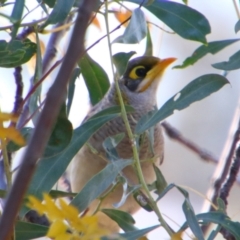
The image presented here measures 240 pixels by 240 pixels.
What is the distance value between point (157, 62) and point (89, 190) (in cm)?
113

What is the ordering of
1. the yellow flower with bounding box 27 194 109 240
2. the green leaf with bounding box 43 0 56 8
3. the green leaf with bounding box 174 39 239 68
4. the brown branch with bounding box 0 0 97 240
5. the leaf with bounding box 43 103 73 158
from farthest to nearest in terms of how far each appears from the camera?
the green leaf with bounding box 174 39 239 68 < the green leaf with bounding box 43 0 56 8 < the leaf with bounding box 43 103 73 158 < the yellow flower with bounding box 27 194 109 240 < the brown branch with bounding box 0 0 97 240

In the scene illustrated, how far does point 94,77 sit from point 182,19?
361 mm

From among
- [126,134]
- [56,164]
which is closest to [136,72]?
[126,134]

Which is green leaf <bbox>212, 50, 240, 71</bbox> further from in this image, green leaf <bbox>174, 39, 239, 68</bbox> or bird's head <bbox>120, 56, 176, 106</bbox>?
bird's head <bbox>120, 56, 176, 106</bbox>

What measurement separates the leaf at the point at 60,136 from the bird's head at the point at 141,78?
1.23 meters

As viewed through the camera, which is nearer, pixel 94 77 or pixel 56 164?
pixel 56 164

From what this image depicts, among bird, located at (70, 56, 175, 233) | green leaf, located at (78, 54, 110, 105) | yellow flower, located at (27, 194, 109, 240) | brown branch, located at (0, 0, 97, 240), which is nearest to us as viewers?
brown branch, located at (0, 0, 97, 240)

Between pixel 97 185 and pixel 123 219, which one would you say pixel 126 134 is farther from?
pixel 97 185

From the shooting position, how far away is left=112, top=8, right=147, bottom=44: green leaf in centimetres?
118

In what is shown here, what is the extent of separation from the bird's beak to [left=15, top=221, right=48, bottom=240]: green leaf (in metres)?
1.12

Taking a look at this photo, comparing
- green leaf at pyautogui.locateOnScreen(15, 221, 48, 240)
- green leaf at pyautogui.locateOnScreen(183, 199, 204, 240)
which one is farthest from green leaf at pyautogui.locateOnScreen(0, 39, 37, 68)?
green leaf at pyautogui.locateOnScreen(183, 199, 204, 240)

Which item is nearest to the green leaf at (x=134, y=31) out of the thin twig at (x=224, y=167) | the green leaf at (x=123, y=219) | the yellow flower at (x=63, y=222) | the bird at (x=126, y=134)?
the green leaf at (x=123, y=219)

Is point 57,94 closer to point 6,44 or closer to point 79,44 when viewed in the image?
point 79,44

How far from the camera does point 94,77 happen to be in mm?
1595
